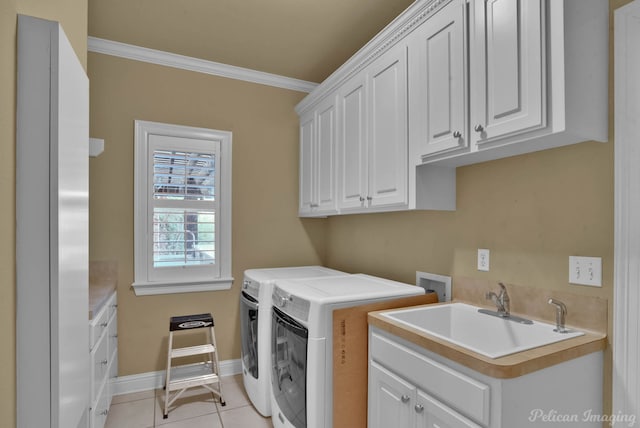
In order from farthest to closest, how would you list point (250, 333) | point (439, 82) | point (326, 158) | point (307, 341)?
point (326, 158) < point (250, 333) < point (307, 341) < point (439, 82)

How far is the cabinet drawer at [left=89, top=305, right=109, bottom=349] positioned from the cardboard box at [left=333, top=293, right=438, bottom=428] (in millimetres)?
1200

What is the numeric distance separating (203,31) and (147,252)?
67.7 inches

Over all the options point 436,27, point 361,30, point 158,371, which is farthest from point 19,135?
point 158,371

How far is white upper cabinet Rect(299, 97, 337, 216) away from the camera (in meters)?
2.71

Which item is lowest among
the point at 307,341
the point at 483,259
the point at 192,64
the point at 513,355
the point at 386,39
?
the point at 307,341

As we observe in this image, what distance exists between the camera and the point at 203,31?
2516 mm

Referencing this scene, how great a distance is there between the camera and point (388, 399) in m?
1.62

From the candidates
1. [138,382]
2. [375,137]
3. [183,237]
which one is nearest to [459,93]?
[375,137]

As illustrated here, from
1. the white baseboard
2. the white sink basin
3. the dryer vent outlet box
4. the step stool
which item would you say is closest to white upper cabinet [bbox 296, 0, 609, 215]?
the dryer vent outlet box

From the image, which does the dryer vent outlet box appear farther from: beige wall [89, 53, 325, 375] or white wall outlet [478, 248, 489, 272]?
beige wall [89, 53, 325, 375]

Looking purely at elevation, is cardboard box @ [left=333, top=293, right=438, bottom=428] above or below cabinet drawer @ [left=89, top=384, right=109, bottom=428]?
above

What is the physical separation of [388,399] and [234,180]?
2172 mm

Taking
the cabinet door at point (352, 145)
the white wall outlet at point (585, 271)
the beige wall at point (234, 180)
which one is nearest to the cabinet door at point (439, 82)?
the cabinet door at point (352, 145)

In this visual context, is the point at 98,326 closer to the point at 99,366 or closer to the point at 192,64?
the point at 99,366
